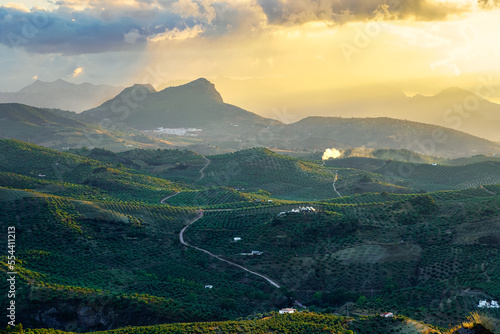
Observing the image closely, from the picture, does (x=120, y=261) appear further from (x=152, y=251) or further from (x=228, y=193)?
(x=228, y=193)

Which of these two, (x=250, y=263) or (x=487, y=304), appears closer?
(x=487, y=304)

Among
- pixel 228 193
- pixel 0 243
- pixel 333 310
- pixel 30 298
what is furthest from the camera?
pixel 228 193

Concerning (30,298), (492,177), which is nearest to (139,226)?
(30,298)

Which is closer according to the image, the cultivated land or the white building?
the cultivated land

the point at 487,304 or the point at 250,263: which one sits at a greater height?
the point at 487,304

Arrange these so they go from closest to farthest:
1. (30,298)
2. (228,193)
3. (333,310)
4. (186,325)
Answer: (186,325) → (30,298) → (333,310) → (228,193)

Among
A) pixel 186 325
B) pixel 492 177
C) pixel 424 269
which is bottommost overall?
pixel 492 177

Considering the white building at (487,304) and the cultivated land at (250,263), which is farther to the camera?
the white building at (487,304)

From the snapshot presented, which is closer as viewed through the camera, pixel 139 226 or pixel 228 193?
pixel 139 226
